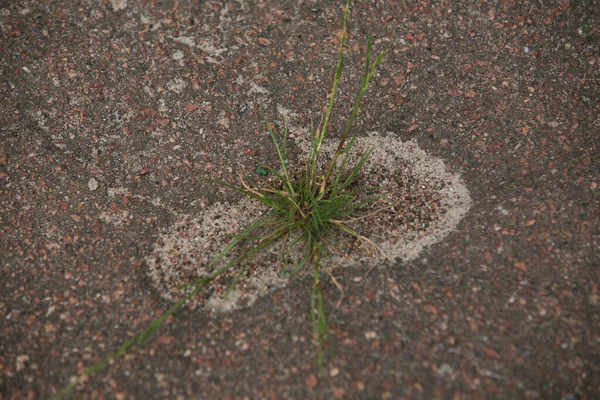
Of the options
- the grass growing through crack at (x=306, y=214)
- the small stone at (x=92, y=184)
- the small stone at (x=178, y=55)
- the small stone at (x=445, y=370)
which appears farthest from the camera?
the small stone at (x=178, y=55)

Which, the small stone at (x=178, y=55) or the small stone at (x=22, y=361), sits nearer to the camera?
the small stone at (x=22, y=361)

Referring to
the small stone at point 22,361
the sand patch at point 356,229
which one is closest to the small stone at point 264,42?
the sand patch at point 356,229

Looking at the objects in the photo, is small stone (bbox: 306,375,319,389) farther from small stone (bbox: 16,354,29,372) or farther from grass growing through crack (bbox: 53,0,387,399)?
small stone (bbox: 16,354,29,372)

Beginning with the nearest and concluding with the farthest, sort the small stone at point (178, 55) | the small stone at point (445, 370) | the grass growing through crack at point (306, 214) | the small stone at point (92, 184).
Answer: the small stone at point (445, 370)
the grass growing through crack at point (306, 214)
the small stone at point (92, 184)
the small stone at point (178, 55)

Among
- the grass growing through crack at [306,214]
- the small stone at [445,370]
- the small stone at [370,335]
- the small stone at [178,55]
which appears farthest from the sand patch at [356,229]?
the small stone at [178,55]

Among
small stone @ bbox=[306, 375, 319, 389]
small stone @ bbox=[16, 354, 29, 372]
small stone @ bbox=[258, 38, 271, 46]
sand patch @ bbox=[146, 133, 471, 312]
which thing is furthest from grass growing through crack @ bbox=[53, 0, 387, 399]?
small stone @ bbox=[258, 38, 271, 46]

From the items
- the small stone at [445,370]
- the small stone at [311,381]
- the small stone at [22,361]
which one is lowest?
the small stone at [22,361]

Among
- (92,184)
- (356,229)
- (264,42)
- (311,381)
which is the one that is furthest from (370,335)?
(264,42)

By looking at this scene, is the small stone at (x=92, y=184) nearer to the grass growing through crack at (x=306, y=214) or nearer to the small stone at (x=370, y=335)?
the grass growing through crack at (x=306, y=214)

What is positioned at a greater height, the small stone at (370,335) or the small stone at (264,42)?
the small stone at (264,42)
